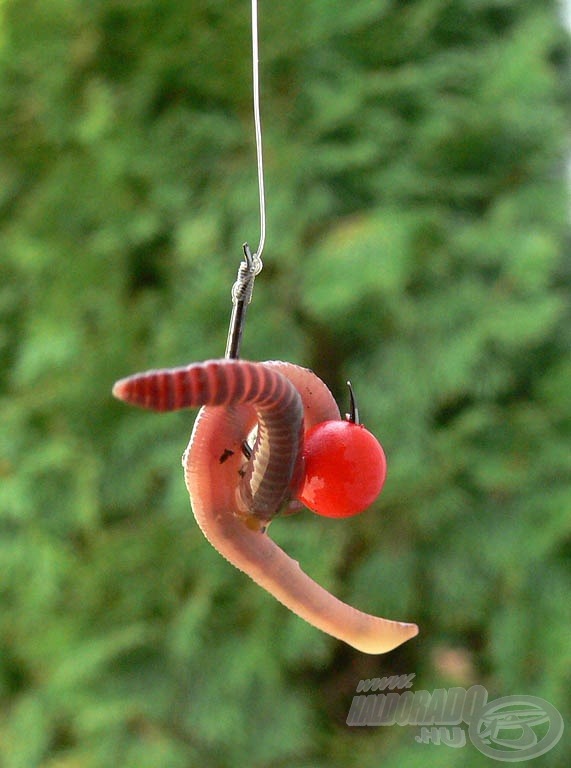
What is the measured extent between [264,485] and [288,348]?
42 cm

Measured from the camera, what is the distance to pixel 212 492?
33 cm

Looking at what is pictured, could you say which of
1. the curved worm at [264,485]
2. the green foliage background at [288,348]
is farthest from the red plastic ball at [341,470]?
the green foliage background at [288,348]

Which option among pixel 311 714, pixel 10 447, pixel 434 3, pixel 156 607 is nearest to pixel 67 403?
pixel 10 447

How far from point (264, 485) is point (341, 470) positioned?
3 cm

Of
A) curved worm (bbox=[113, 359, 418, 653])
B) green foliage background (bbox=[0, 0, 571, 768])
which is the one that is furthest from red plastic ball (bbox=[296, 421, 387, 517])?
green foliage background (bbox=[0, 0, 571, 768])

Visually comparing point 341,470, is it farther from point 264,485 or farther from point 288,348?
point 288,348

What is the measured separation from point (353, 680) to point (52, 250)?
0.45 m

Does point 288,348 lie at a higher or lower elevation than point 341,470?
lower

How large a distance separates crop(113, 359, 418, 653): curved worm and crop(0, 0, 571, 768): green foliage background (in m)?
0.36

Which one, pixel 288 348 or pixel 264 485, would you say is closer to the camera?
pixel 264 485

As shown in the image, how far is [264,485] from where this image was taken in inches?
12.6

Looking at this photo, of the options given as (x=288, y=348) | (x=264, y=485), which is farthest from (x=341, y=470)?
(x=288, y=348)

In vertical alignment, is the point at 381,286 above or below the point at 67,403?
above

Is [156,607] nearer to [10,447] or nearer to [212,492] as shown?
[10,447]
